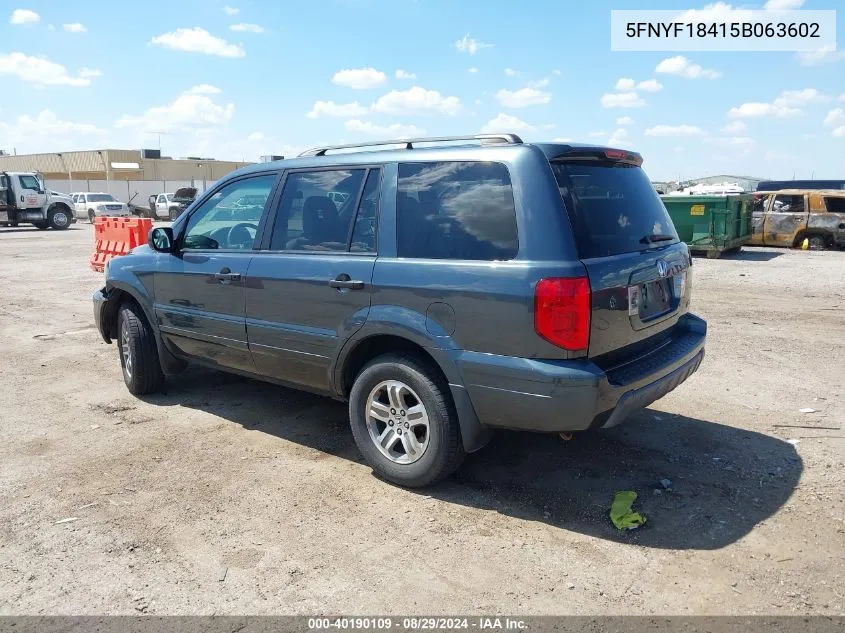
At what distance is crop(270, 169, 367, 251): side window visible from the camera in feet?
13.6

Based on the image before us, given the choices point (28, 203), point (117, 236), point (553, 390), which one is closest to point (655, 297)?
point (553, 390)

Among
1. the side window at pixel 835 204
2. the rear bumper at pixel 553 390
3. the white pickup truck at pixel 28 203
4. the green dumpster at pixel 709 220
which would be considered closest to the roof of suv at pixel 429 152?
the rear bumper at pixel 553 390

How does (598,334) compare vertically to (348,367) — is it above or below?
above

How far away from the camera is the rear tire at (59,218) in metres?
30.3

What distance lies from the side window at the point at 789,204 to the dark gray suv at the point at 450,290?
16.7 metres

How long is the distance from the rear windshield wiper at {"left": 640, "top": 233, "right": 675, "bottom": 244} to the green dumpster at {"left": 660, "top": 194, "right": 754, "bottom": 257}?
43.8ft

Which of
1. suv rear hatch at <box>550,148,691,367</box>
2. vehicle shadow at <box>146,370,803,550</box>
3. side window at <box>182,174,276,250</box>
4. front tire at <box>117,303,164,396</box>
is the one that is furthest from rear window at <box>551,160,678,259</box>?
front tire at <box>117,303,164,396</box>

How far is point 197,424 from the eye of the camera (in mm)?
5059

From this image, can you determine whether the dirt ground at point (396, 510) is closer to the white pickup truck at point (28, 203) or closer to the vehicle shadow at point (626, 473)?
the vehicle shadow at point (626, 473)

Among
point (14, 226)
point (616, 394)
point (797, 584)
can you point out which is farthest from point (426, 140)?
point (14, 226)

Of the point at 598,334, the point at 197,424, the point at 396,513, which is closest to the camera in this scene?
the point at 598,334

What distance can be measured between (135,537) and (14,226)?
3324 cm

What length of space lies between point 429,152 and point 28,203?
103ft

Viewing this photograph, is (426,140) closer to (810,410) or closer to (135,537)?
(135,537)
